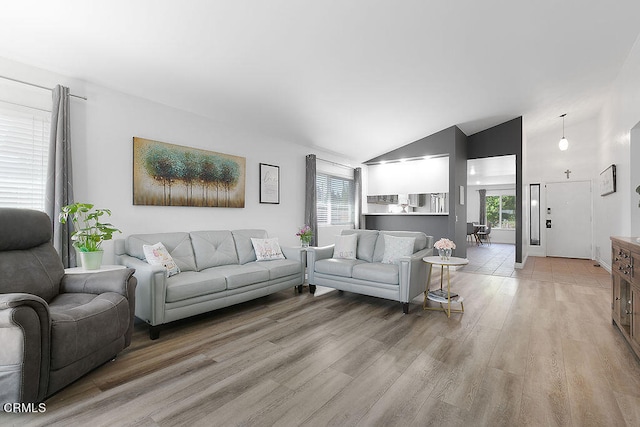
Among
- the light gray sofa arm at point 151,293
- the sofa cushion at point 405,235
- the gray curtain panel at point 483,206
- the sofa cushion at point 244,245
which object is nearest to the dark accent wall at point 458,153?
the sofa cushion at point 405,235

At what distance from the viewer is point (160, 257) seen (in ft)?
10.4

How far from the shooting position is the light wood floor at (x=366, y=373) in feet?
5.59

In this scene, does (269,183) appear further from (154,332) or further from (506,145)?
(506,145)

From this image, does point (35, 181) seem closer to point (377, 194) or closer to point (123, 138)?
point (123, 138)

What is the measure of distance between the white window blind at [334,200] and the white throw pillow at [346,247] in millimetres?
1821

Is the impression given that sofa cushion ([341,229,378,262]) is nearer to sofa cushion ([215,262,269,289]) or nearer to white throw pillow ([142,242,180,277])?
sofa cushion ([215,262,269,289])

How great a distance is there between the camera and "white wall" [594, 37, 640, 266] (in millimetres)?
3979

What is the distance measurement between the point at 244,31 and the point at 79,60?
63.0 inches

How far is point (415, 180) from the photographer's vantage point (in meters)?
6.78

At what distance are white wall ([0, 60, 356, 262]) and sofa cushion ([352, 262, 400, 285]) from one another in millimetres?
1949

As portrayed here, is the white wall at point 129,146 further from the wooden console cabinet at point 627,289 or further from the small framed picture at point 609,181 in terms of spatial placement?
the small framed picture at point 609,181

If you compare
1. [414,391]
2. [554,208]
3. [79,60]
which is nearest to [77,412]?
[414,391]

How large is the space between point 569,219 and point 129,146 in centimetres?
961

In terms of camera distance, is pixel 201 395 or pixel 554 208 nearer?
pixel 201 395
